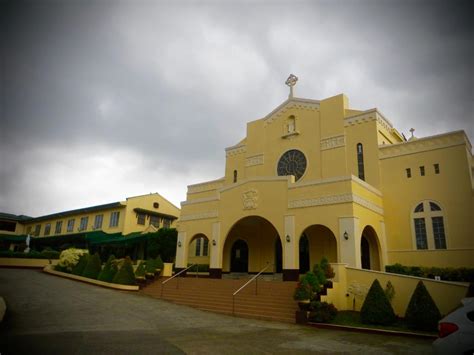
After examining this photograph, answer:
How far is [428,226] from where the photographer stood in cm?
1925

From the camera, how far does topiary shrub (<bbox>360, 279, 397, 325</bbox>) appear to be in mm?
11867

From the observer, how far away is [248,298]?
1549 centimetres

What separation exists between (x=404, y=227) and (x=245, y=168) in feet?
38.0

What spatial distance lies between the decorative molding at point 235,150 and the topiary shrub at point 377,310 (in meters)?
16.6

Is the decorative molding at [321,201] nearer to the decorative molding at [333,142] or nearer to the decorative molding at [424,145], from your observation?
the decorative molding at [333,142]

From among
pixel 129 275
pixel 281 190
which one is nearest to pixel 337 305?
pixel 281 190

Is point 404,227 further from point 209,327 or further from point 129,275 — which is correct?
point 129,275

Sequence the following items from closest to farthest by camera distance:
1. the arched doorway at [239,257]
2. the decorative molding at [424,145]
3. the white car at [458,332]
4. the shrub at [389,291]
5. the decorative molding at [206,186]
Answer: the white car at [458,332] → the shrub at [389,291] → the decorative molding at [424,145] → the arched doorway at [239,257] → the decorative molding at [206,186]

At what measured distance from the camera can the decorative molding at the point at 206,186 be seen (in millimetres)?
28047

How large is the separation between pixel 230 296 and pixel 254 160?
12094 millimetres

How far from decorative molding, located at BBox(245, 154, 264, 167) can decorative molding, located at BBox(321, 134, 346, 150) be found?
15.6 ft

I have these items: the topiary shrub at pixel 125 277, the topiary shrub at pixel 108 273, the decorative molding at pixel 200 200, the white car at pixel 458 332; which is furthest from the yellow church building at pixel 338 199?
the white car at pixel 458 332

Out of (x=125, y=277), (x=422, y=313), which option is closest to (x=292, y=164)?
(x=125, y=277)

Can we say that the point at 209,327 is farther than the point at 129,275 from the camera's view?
No
